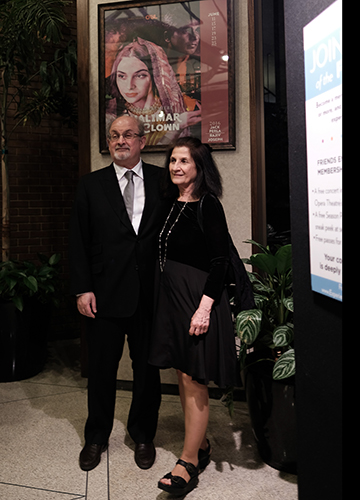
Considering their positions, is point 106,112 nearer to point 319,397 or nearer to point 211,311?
point 211,311

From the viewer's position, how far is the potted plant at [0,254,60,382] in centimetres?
351

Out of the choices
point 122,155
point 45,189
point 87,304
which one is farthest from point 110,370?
point 45,189

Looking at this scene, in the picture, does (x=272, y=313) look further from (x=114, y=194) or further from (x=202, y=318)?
(x=114, y=194)

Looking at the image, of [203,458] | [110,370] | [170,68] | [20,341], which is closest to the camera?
[203,458]

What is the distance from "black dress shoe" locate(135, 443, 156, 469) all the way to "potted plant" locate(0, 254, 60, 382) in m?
1.55

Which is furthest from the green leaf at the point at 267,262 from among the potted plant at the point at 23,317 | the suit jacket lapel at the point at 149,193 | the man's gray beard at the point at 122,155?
the potted plant at the point at 23,317

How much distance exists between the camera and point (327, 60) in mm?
920

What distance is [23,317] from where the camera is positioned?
358cm

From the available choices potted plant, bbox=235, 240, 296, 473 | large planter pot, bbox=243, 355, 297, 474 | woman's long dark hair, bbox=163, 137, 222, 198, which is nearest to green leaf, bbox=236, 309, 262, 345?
potted plant, bbox=235, 240, 296, 473

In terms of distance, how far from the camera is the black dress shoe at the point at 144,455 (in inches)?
89.4

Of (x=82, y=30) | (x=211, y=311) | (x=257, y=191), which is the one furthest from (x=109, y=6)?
(x=211, y=311)

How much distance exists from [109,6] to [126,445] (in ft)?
8.82

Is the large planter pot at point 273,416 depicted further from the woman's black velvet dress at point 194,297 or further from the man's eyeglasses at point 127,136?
the man's eyeglasses at point 127,136

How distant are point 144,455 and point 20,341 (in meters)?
1.66
